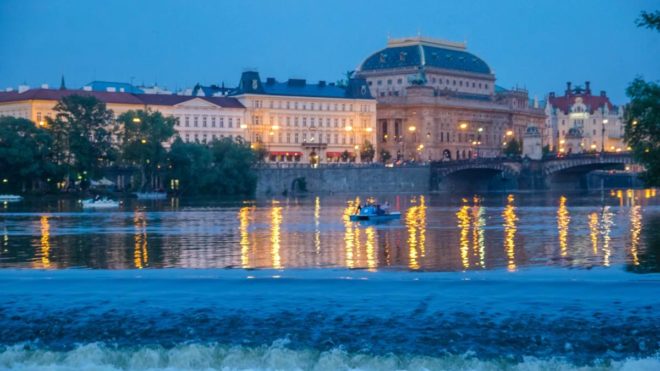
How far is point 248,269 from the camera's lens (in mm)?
42219

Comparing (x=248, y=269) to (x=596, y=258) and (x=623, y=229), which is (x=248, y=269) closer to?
(x=596, y=258)

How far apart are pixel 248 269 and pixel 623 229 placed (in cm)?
2658

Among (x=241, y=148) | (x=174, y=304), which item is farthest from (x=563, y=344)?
(x=241, y=148)

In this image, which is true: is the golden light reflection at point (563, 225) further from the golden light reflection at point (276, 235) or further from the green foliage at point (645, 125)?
the golden light reflection at point (276, 235)

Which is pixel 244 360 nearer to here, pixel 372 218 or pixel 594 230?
pixel 594 230

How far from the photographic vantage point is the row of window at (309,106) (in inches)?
6708

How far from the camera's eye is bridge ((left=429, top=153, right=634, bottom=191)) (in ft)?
468

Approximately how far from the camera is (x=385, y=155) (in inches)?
7279

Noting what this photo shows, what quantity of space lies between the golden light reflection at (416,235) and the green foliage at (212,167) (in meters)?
36.3

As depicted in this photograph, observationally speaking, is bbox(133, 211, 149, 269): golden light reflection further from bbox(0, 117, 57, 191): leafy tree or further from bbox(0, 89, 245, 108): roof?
bbox(0, 89, 245, 108): roof

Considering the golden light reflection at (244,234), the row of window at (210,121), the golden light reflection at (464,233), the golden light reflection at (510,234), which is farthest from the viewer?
the row of window at (210,121)

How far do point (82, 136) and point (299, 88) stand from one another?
5862 cm

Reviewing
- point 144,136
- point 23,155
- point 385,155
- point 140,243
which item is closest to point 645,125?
point 140,243

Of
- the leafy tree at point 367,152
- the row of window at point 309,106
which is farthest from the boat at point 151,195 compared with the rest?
the leafy tree at point 367,152
